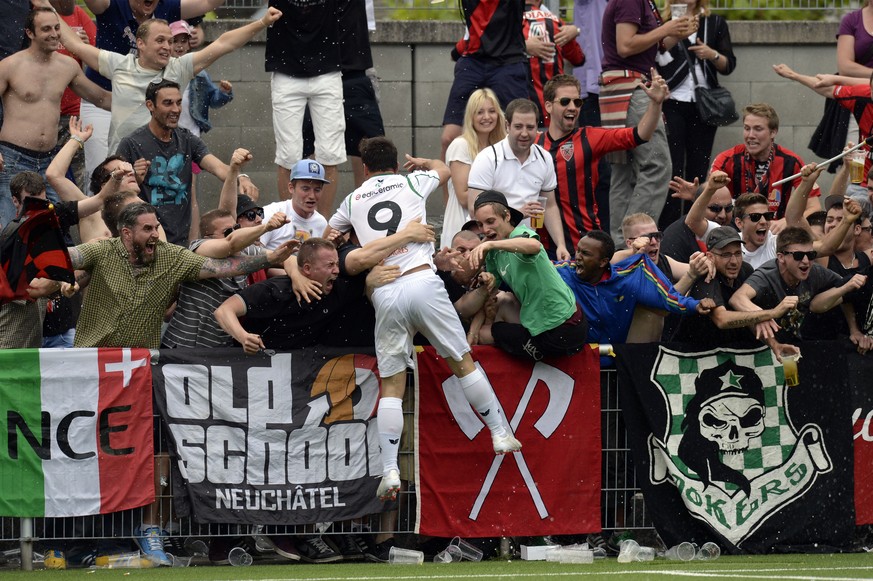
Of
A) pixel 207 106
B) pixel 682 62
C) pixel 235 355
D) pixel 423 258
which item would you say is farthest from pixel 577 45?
pixel 235 355

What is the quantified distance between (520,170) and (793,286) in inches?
99.1

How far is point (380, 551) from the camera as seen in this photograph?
365 inches

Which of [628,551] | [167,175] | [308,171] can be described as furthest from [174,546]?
[167,175]

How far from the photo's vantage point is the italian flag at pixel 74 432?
29.3 feet

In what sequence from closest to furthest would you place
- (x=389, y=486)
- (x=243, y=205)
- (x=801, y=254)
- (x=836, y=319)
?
(x=389, y=486) < (x=801, y=254) < (x=836, y=319) < (x=243, y=205)

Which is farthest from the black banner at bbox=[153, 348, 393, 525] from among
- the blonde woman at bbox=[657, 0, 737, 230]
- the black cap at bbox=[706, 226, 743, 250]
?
the blonde woman at bbox=[657, 0, 737, 230]

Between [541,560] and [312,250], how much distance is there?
2.49 m

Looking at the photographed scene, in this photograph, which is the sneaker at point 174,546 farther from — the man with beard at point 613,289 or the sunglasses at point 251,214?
the man with beard at point 613,289

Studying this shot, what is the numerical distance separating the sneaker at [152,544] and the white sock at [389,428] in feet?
4.94

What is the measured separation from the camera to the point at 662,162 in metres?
12.5

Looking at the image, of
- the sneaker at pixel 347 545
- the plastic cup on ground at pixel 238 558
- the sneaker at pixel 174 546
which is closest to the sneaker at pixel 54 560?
the sneaker at pixel 174 546

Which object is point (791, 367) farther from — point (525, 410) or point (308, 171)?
point (308, 171)

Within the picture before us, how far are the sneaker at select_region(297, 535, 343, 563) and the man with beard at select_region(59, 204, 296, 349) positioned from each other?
164 centimetres

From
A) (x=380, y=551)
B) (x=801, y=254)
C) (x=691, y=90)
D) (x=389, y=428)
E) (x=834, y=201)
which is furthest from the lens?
(x=691, y=90)
